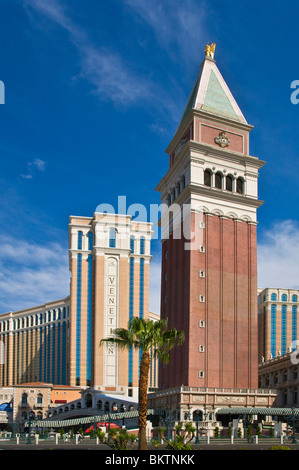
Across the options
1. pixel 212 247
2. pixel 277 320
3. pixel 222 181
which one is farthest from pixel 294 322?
pixel 212 247

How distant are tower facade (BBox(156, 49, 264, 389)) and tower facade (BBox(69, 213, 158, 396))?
57.7m

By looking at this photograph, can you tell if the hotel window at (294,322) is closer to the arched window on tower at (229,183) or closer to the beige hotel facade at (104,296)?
the beige hotel facade at (104,296)

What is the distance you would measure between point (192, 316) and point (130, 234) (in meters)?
83.3

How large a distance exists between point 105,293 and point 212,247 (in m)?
71.0

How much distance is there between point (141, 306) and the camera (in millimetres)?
146750

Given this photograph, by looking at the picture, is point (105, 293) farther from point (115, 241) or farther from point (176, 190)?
point (176, 190)

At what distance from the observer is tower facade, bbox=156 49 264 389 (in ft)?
232

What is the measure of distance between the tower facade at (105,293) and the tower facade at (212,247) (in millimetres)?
57653

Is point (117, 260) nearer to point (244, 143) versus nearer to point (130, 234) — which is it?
point (130, 234)

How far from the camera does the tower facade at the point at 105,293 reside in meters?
136

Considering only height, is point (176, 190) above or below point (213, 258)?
above

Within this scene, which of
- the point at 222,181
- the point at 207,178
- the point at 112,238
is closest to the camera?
the point at 222,181

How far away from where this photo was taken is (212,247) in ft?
245

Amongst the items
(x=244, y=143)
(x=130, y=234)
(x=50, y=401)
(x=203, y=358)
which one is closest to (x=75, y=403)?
(x=50, y=401)
